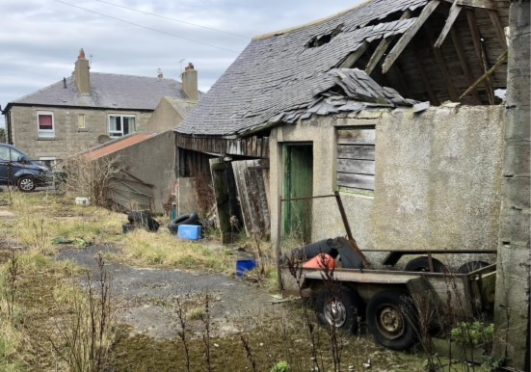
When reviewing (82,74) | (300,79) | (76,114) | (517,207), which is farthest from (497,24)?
(82,74)

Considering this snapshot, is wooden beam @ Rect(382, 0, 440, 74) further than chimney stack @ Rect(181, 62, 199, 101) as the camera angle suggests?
No

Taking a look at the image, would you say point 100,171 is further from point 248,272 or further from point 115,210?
point 248,272

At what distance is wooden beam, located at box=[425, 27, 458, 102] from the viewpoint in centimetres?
1066

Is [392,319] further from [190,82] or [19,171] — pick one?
[190,82]

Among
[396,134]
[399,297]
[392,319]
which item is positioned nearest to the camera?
[399,297]

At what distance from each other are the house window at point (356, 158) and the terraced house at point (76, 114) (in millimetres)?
22993

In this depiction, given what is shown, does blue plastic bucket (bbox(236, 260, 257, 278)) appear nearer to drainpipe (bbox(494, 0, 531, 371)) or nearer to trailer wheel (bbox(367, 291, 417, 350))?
trailer wheel (bbox(367, 291, 417, 350))

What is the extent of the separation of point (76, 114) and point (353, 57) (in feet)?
83.4

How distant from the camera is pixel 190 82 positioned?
34.6 meters

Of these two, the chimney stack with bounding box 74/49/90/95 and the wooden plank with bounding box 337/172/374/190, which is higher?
the chimney stack with bounding box 74/49/90/95

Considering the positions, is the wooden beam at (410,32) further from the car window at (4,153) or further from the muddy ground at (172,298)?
the car window at (4,153)

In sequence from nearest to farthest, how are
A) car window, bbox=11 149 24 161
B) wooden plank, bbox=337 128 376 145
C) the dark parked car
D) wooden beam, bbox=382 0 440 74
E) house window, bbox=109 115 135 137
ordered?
1. wooden plank, bbox=337 128 376 145
2. wooden beam, bbox=382 0 440 74
3. the dark parked car
4. car window, bbox=11 149 24 161
5. house window, bbox=109 115 135 137

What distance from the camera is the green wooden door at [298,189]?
29.2 ft

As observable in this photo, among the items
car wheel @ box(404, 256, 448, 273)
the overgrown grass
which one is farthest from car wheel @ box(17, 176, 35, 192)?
car wheel @ box(404, 256, 448, 273)
